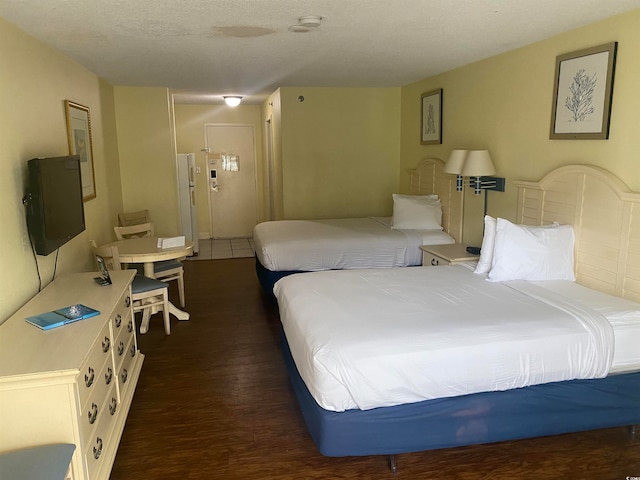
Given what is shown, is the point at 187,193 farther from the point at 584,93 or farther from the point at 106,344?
the point at 584,93

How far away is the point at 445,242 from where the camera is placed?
15.3 ft

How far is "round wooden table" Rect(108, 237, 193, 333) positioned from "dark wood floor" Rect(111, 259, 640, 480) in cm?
66

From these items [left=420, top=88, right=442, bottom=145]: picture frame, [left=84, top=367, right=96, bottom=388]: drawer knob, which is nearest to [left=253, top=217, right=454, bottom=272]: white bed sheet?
[left=420, top=88, right=442, bottom=145]: picture frame

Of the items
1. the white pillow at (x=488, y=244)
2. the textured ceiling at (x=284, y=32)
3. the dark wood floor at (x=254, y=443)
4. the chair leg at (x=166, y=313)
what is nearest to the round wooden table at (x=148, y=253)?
the chair leg at (x=166, y=313)

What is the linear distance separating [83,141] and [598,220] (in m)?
4.01

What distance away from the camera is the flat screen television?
2682mm

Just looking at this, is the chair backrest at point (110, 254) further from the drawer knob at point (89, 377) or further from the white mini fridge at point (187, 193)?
the white mini fridge at point (187, 193)

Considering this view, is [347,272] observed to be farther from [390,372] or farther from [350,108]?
[350,108]

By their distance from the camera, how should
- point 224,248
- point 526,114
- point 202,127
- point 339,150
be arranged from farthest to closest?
point 202,127 < point 224,248 < point 339,150 < point 526,114


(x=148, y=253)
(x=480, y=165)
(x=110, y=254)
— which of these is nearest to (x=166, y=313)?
(x=148, y=253)

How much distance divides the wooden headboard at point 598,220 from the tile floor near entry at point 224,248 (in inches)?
180

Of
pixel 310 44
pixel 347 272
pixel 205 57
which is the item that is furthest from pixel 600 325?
pixel 205 57

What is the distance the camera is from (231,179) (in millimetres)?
8453

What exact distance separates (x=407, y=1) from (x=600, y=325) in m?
1.92
